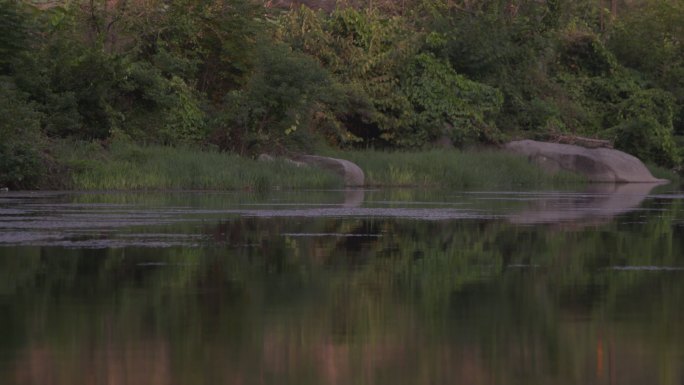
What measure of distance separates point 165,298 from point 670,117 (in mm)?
42349

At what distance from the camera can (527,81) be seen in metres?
45.6

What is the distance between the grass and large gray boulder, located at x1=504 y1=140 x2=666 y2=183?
2345mm

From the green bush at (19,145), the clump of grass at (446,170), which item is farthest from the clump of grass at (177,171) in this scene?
the clump of grass at (446,170)

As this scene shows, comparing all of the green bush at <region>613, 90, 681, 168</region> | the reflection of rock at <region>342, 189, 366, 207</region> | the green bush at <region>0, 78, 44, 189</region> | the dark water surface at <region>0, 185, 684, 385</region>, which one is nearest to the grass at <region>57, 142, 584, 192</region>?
the green bush at <region>0, 78, 44, 189</region>

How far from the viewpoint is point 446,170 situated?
33969 millimetres

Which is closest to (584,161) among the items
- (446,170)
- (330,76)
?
(446,170)

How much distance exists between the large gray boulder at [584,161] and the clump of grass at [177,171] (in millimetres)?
12000

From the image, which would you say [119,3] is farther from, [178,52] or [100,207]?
[100,207]

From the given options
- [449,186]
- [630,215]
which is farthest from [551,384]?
[449,186]

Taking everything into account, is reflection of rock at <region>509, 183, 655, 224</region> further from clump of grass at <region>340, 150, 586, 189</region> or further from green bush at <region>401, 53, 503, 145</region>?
green bush at <region>401, 53, 503, 145</region>

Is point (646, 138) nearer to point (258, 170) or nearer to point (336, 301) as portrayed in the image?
point (258, 170)

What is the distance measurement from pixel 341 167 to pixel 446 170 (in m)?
3.84

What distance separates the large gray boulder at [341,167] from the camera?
31.4 m

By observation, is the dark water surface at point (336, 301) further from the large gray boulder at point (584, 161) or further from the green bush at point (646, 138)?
the green bush at point (646, 138)
